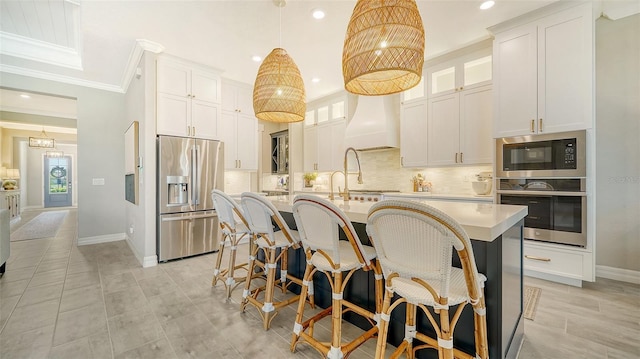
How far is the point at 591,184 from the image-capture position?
249 centimetres

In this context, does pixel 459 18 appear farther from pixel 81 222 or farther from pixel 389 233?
pixel 81 222

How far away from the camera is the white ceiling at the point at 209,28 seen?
2.62m

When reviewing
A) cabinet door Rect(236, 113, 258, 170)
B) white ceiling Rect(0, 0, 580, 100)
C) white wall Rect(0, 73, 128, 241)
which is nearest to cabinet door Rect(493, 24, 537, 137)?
white ceiling Rect(0, 0, 580, 100)

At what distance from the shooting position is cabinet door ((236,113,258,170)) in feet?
15.4

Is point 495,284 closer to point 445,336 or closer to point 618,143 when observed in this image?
point 445,336

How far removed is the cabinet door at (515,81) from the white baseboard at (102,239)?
6.14 meters

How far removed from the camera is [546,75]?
8.85 ft

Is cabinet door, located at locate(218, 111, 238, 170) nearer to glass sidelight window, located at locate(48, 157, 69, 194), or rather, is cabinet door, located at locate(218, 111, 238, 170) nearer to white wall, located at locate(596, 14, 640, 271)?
white wall, located at locate(596, 14, 640, 271)

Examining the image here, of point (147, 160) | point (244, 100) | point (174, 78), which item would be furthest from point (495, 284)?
point (244, 100)

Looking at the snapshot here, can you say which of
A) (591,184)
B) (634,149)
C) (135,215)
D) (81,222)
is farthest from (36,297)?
(634,149)

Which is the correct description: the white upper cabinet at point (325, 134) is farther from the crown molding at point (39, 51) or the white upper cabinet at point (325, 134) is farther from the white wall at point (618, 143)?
the crown molding at point (39, 51)

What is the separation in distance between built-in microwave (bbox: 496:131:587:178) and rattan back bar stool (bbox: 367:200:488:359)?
227 cm

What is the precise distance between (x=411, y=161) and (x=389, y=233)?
305 centimetres

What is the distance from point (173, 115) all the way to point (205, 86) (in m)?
0.69
